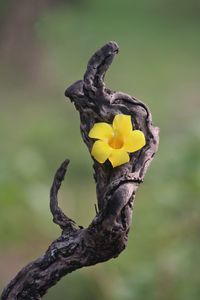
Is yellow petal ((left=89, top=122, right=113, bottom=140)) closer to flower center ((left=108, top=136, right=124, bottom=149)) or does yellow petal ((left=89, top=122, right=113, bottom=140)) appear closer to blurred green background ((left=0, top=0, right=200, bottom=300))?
flower center ((left=108, top=136, right=124, bottom=149))

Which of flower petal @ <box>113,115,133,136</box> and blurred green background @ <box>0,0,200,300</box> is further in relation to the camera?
blurred green background @ <box>0,0,200,300</box>

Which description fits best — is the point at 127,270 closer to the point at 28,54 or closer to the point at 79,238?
the point at 79,238

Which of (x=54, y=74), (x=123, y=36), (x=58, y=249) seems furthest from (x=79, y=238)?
(x=123, y=36)

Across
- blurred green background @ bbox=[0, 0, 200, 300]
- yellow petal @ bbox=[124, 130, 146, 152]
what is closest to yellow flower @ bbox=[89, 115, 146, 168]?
yellow petal @ bbox=[124, 130, 146, 152]

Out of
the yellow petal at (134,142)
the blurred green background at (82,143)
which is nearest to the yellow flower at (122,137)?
the yellow petal at (134,142)

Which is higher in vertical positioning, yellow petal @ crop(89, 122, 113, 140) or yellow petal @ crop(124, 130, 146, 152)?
yellow petal @ crop(89, 122, 113, 140)

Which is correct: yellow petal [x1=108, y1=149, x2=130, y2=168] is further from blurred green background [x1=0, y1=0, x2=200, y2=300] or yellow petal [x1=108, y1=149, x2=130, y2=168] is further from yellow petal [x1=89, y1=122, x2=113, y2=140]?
blurred green background [x1=0, y1=0, x2=200, y2=300]

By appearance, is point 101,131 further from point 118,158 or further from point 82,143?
point 82,143
